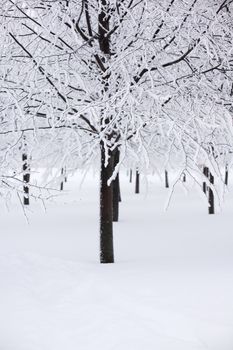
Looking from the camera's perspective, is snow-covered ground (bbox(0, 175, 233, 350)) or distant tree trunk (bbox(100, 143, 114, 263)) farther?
distant tree trunk (bbox(100, 143, 114, 263))

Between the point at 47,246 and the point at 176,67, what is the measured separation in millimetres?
5999

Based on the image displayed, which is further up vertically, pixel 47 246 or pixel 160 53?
pixel 160 53

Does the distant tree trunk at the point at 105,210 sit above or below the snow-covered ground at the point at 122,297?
above

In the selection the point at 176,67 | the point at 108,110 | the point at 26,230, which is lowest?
the point at 26,230

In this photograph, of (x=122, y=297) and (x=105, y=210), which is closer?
(x=122, y=297)

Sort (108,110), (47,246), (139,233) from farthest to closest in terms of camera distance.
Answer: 1. (139,233)
2. (47,246)
3. (108,110)

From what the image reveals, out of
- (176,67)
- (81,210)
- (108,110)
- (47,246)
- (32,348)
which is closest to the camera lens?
(32,348)

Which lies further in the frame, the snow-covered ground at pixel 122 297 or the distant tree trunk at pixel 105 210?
the distant tree trunk at pixel 105 210

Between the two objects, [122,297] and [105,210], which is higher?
[105,210]

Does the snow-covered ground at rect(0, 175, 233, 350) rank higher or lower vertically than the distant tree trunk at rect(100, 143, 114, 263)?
lower

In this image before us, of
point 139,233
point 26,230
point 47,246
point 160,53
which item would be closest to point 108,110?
point 160,53

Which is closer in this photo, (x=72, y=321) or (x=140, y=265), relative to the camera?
(x=72, y=321)

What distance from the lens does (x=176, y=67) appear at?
943 cm

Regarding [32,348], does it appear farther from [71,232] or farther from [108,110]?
[71,232]
